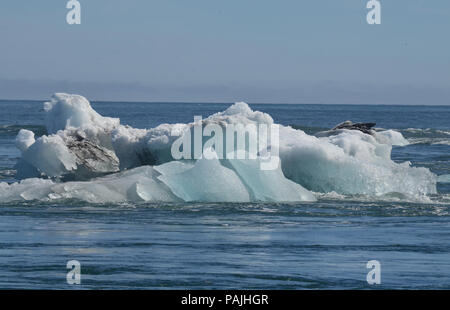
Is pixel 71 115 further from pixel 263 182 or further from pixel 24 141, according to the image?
pixel 263 182

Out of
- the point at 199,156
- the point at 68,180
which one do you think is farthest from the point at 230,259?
the point at 68,180

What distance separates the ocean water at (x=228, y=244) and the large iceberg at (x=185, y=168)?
0.45 m

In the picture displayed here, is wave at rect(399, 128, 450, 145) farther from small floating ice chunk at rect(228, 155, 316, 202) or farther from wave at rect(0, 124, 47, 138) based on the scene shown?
small floating ice chunk at rect(228, 155, 316, 202)

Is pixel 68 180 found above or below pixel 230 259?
above

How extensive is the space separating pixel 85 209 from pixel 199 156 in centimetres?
313

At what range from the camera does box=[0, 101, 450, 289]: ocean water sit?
1232cm

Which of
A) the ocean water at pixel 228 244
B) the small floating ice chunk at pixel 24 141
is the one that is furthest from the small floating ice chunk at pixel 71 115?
the ocean water at pixel 228 244

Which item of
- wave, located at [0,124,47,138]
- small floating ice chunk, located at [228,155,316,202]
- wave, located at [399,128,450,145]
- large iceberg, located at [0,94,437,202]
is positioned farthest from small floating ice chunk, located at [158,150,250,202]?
wave, located at [0,124,47,138]

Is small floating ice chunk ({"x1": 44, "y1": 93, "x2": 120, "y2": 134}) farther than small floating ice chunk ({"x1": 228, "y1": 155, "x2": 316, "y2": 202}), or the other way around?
small floating ice chunk ({"x1": 44, "y1": 93, "x2": 120, "y2": 134})

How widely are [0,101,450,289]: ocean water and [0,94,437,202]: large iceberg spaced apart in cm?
45

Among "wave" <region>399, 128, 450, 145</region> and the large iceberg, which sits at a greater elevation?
"wave" <region>399, 128, 450, 145</region>

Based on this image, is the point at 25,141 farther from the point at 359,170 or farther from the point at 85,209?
the point at 359,170
